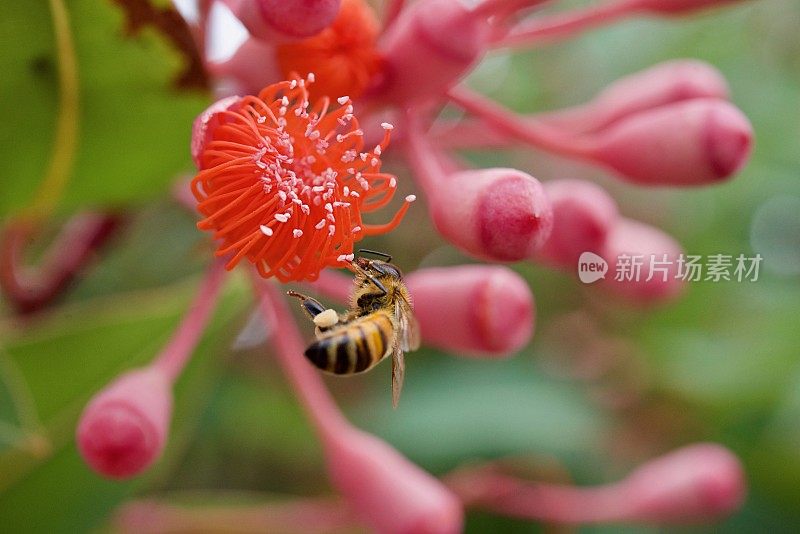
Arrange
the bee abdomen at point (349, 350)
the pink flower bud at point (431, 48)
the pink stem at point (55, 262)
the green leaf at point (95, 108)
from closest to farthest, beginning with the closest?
the bee abdomen at point (349, 350), the pink flower bud at point (431, 48), the green leaf at point (95, 108), the pink stem at point (55, 262)

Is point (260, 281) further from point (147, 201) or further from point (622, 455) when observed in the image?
point (622, 455)

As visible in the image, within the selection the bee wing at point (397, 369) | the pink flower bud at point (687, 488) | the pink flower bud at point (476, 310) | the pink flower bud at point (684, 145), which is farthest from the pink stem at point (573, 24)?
the pink flower bud at point (687, 488)

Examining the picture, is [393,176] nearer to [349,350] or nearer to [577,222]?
[349,350]

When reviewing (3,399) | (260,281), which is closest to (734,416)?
(260,281)

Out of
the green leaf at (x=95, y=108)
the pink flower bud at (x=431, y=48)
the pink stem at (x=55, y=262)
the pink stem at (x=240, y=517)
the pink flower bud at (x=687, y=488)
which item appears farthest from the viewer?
the pink stem at (x=240, y=517)

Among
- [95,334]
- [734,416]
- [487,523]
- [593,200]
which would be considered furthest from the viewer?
[734,416]

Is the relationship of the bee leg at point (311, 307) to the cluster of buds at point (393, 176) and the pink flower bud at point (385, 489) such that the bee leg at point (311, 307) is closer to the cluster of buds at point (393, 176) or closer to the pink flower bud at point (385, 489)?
the cluster of buds at point (393, 176)
